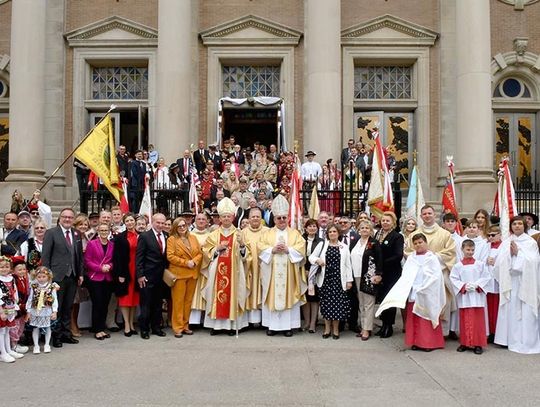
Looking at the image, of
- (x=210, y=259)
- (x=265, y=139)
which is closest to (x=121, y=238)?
(x=210, y=259)

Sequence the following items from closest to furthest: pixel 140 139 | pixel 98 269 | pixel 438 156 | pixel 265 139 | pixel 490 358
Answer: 1. pixel 490 358
2. pixel 98 269
3. pixel 140 139
4. pixel 438 156
5. pixel 265 139

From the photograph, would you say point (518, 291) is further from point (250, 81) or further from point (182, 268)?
point (250, 81)

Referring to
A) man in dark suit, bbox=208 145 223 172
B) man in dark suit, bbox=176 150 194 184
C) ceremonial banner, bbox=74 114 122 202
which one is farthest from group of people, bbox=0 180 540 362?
man in dark suit, bbox=208 145 223 172

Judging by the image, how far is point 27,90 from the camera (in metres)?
18.8

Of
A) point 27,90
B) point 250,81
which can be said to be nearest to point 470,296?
point 250,81

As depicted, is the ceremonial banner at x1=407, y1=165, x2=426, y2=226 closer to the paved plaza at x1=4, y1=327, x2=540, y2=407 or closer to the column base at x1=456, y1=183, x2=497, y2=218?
the paved plaza at x1=4, y1=327, x2=540, y2=407

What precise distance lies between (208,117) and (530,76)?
426 inches

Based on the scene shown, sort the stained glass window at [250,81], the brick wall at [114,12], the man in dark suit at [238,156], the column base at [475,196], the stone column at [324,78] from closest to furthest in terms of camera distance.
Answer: the man in dark suit at [238,156]
the column base at [475,196]
the stone column at [324,78]
the brick wall at [114,12]
the stained glass window at [250,81]

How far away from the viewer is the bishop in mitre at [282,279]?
10.3 m

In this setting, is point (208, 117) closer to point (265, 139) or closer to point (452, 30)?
point (265, 139)

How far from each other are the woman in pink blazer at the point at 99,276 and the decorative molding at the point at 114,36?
12.3 m

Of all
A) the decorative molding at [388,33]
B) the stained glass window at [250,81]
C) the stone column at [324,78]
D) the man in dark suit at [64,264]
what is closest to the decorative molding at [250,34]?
the stained glass window at [250,81]

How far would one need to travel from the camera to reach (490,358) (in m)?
8.74

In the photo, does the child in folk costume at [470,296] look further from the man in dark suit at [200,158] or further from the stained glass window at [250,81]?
the stained glass window at [250,81]
